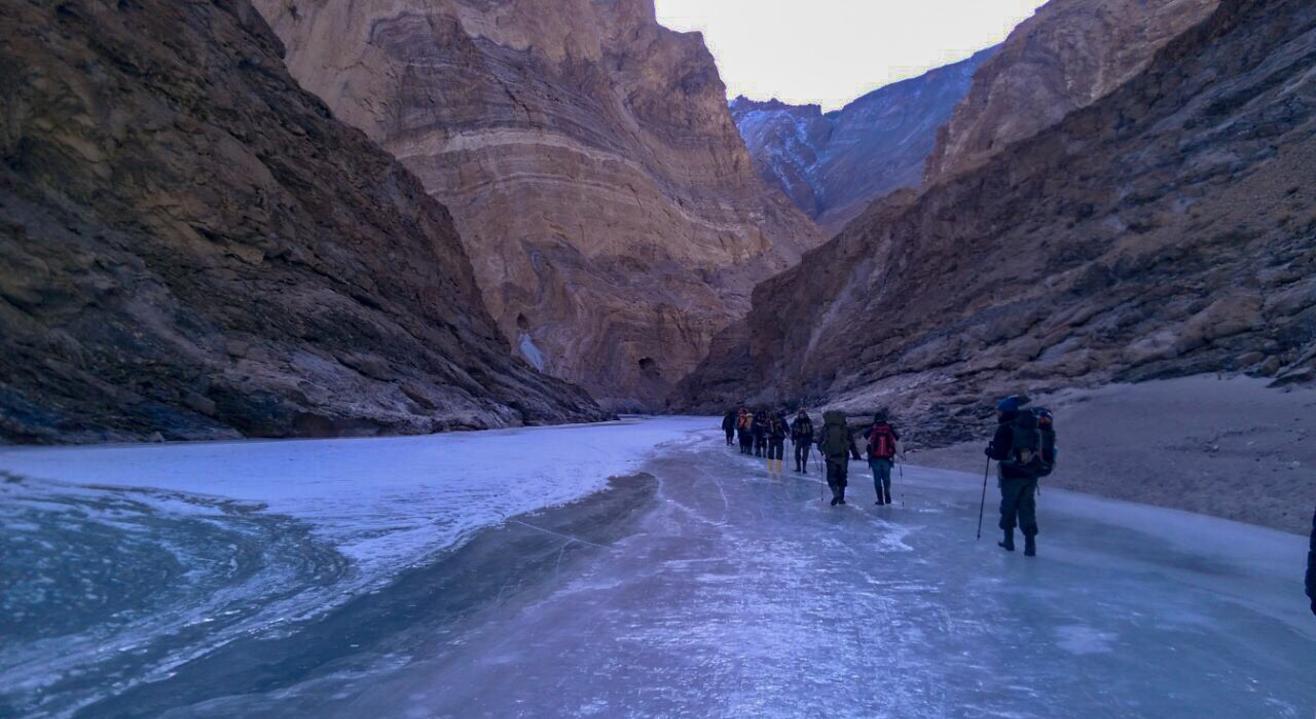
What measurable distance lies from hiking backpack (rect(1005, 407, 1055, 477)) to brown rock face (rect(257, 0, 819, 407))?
54.2 m

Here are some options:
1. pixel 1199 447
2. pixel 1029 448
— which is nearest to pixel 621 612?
pixel 1029 448

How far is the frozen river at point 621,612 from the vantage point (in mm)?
3365

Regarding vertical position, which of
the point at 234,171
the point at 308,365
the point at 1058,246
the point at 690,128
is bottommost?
the point at 308,365

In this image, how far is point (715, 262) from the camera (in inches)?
3100

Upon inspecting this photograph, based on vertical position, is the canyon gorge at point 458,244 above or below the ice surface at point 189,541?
above

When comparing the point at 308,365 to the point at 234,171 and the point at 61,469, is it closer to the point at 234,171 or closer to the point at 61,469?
the point at 234,171

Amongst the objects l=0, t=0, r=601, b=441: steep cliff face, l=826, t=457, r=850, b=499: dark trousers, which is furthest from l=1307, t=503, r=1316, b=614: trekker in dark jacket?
l=0, t=0, r=601, b=441: steep cliff face

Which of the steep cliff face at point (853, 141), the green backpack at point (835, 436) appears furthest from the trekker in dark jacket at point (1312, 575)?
the steep cliff face at point (853, 141)

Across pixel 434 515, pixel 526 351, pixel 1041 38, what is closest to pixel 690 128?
pixel 526 351

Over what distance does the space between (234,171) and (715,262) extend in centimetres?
5723

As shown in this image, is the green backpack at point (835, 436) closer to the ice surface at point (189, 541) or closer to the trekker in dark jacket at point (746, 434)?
the ice surface at point (189, 541)

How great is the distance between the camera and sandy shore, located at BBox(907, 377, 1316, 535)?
330 inches

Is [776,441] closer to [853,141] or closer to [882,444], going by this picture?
[882,444]

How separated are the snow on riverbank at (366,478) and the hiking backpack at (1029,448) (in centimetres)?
490
